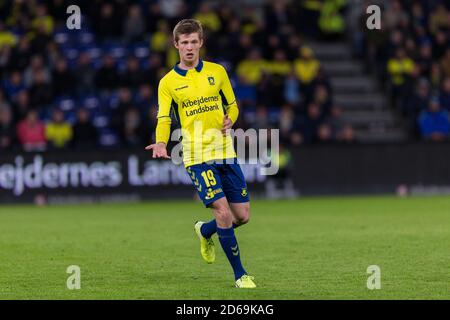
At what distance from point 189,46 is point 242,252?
3775 mm

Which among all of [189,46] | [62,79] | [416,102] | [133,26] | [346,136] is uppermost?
[133,26]

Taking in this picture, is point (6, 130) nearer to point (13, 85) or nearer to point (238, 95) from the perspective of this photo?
point (13, 85)

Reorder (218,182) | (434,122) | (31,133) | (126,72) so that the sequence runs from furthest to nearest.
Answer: (434,122)
(126,72)
(31,133)
(218,182)

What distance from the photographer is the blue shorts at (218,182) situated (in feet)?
32.6

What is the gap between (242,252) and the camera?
13023mm

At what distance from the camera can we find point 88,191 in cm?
2253

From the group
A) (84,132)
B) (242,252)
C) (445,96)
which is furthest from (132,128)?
(242,252)

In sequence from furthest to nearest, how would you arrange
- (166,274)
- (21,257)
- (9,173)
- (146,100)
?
(146,100)
(9,173)
(21,257)
(166,274)

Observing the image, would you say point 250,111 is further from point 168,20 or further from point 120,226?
point 120,226

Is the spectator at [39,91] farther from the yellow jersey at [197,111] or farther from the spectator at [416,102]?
the yellow jersey at [197,111]

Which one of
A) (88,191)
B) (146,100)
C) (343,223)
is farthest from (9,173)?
(343,223)

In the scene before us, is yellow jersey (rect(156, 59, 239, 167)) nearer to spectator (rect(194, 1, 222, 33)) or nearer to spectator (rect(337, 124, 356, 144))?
spectator (rect(337, 124, 356, 144))

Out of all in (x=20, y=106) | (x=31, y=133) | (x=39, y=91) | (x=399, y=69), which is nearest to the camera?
(x=31, y=133)

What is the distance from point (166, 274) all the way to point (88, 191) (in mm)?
11846
